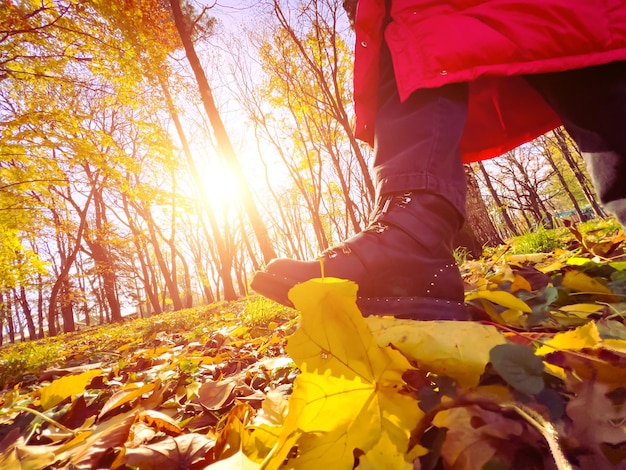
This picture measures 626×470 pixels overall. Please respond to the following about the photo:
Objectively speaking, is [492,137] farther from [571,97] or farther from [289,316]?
[289,316]

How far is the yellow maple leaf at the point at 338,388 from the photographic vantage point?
0.33 metres

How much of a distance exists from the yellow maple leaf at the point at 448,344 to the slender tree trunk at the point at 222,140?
5384mm

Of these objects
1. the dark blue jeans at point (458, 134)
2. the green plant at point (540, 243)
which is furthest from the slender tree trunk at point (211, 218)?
the dark blue jeans at point (458, 134)

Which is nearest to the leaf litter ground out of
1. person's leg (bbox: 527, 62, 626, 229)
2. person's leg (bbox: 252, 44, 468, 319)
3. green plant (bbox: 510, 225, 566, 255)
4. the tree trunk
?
person's leg (bbox: 252, 44, 468, 319)

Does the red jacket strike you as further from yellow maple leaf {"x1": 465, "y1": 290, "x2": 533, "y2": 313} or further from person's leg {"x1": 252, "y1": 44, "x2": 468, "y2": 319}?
yellow maple leaf {"x1": 465, "y1": 290, "x2": 533, "y2": 313}

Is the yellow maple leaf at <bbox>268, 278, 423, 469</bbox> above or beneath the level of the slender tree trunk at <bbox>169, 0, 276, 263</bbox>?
beneath

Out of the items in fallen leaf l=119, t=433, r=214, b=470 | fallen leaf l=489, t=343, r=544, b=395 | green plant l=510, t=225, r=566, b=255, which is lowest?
green plant l=510, t=225, r=566, b=255

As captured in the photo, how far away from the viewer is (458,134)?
36.5 inches

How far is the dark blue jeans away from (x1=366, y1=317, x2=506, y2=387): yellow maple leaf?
481 mm

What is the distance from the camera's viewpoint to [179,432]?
58 cm

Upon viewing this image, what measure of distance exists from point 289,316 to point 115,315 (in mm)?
16073

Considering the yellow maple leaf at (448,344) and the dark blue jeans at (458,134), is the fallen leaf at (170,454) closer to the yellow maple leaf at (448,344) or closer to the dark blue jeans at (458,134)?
the yellow maple leaf at (448,344)

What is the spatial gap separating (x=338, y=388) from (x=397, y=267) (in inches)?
20.5

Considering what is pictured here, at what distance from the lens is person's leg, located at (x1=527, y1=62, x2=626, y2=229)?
842mm
